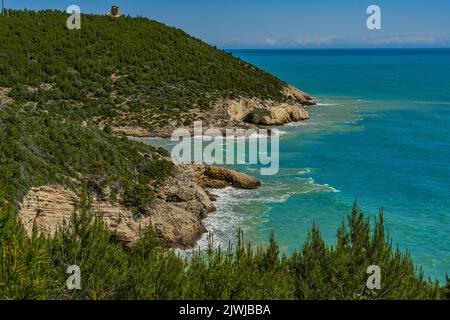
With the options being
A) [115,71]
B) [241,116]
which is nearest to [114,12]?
[115,71]

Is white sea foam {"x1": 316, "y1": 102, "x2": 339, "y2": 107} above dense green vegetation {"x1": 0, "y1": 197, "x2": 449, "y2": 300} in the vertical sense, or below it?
above

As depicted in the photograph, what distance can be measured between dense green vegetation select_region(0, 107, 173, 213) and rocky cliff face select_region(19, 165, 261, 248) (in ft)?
2.13

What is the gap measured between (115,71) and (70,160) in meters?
48.7

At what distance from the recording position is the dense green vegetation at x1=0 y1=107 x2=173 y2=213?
24719 mm

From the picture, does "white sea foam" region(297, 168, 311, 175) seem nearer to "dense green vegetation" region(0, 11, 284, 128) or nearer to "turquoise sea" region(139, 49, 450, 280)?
"turquoise sea" region(139, 49, 450, 280)

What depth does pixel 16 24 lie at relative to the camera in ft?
267

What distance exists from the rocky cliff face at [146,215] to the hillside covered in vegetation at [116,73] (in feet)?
101

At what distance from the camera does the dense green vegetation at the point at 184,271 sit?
42.7 feet

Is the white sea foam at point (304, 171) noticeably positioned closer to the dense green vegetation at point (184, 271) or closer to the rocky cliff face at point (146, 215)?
the rocky cliff face at point (146, 215)

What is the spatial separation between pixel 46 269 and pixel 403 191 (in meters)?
32.6

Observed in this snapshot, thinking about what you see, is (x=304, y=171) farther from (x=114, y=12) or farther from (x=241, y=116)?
(x=114, y=12)

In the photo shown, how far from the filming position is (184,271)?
15172 millimetres

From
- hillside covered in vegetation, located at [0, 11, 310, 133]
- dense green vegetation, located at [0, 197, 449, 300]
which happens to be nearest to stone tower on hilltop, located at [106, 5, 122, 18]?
hillside covered in vegetation, located at [0, 11, 310, 133]
